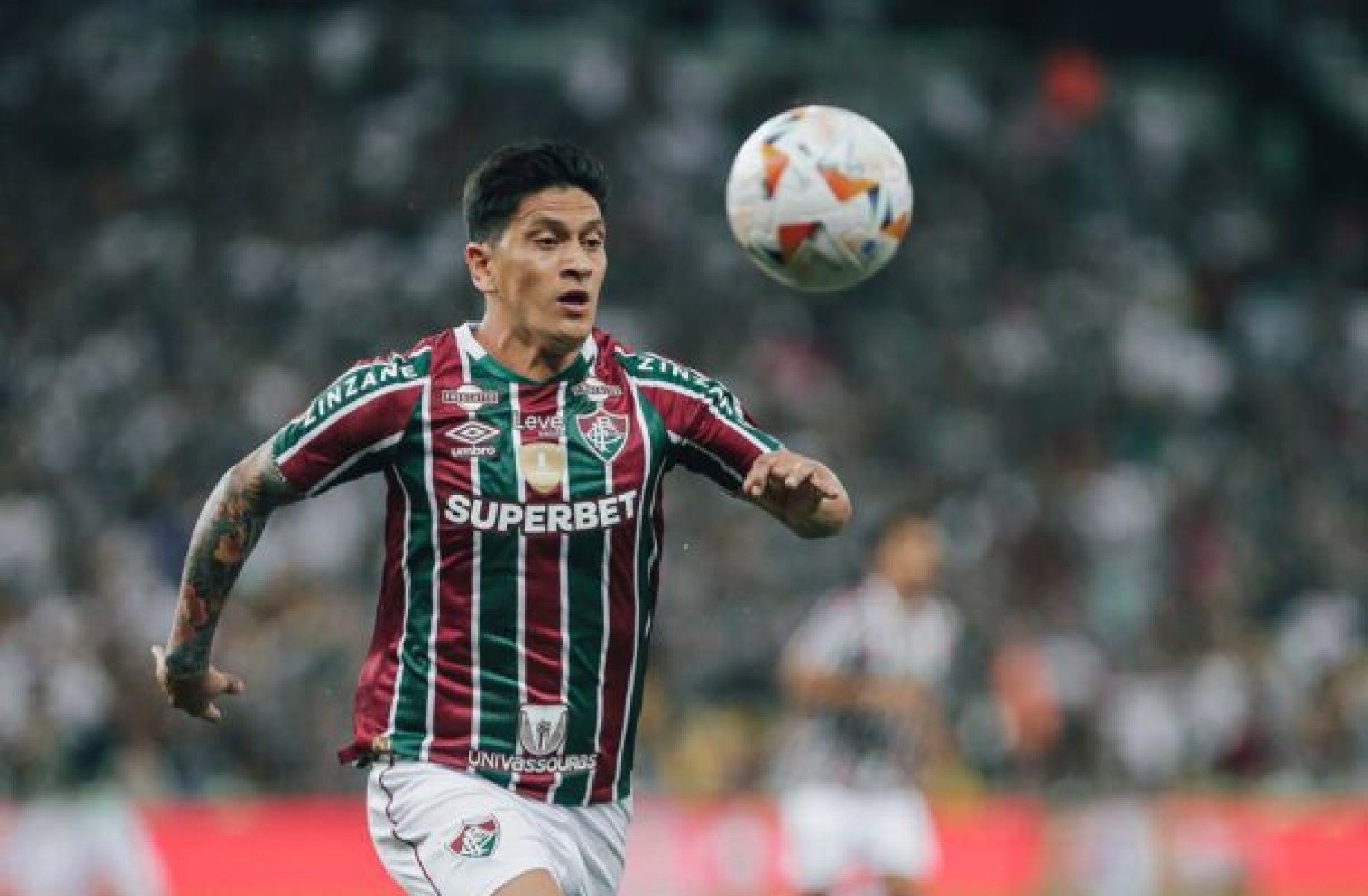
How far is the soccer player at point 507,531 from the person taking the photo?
4.88 meters

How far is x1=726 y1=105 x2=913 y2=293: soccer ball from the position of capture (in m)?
5.39

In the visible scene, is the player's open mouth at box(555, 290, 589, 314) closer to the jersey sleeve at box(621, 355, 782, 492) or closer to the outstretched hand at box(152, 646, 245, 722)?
the jersey sleeve at box(621, 355, 782, 492)

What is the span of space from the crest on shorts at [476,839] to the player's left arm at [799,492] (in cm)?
87

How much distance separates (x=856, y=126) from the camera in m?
5.50

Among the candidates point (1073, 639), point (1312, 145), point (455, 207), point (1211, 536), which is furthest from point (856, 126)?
point (1312, 145)

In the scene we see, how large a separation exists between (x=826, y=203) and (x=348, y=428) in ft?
4.21

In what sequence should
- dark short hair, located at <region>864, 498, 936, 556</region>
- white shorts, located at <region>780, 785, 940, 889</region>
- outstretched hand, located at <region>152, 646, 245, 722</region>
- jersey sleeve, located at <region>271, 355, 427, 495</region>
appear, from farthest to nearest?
dark short hair, located at <region>864, 498, 936, 556</region> < white shorts, located at <region>780, 785, 940, 889</region> < outstretched hand, located at <region>152, 646, 245, 722</region> < jersey sleeve, located at <region>271, 355, 427, 495</region>

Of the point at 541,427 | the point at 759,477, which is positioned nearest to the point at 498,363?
the point at 541,427

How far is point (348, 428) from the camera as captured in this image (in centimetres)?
486

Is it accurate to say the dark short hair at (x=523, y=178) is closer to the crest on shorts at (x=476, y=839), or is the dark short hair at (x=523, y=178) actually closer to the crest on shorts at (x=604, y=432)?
the crest on shorts at (x=604, y=432)

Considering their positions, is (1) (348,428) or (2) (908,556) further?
(2) (908,556)

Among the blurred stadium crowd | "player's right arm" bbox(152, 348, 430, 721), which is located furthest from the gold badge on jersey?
the blurred stadium crowd

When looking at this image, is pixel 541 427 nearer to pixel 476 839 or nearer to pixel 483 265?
pixel 483 265

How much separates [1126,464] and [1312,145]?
19.0 ft
